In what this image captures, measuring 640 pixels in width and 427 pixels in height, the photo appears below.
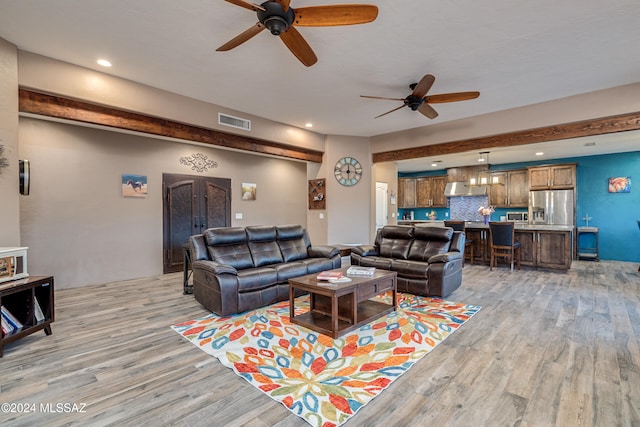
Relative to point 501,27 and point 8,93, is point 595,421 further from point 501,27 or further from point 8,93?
point 8,93

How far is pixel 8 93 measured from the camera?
3.04m

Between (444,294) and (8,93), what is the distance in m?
5.56

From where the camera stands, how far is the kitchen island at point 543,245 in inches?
231

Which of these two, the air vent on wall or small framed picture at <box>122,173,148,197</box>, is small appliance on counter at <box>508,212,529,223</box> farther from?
small framed picture at <box>122,173,148,197</box>

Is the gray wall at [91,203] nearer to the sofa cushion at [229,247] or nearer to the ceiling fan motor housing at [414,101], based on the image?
the sofa cushion at [229,247]

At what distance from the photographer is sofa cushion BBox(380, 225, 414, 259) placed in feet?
16.0

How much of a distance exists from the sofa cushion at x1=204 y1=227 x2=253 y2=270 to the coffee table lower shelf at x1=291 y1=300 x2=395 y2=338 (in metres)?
1.30

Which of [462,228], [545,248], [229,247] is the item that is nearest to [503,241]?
[462,228]

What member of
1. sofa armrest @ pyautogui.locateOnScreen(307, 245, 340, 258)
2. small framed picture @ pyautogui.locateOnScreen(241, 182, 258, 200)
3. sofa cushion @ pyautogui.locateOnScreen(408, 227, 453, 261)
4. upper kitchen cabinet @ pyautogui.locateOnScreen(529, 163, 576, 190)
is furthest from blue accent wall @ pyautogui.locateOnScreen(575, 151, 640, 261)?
small framed picture @ pyautogui.locateOnScreen(241, 182, 258, 200)

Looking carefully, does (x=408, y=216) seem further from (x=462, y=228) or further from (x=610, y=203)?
(x=610, y=203)

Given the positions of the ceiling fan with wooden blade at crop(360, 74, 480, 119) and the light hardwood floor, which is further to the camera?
the ceiling fan with wooden blade at crop(360, 74, 480, 119)

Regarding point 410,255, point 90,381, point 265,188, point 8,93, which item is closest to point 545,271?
point 410,255

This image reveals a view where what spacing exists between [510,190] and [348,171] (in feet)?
17.7

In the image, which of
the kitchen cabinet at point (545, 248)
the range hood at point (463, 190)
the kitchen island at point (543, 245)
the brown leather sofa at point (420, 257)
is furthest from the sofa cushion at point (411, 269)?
the range hood at point (463, 190)
